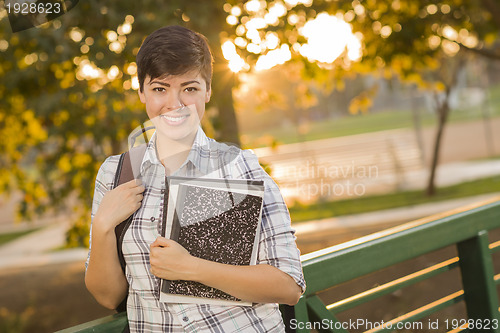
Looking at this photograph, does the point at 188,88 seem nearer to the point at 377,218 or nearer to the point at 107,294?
the point at 107,294

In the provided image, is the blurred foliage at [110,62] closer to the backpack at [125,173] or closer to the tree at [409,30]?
the tree at [409,30]

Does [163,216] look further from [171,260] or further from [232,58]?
[232,58]

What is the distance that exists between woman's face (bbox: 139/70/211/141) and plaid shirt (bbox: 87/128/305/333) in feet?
0.16

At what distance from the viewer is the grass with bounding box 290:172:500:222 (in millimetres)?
10953

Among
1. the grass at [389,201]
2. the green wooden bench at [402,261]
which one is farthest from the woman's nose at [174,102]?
the grass at [389,201]

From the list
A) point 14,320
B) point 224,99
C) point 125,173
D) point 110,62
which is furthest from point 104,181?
point 14,320

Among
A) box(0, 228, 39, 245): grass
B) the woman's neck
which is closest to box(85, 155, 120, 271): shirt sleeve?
the woman's neck

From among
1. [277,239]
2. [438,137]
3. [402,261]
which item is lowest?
[438,137]

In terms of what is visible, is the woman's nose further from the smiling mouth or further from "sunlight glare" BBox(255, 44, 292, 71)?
"sunlight glare" BBox(255, 44, 292, 71)

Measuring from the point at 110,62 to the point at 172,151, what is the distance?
1.94 metres

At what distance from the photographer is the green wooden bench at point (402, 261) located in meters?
1.94

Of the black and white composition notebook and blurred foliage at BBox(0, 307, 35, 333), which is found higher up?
the black and white composition notebook

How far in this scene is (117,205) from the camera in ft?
4.47

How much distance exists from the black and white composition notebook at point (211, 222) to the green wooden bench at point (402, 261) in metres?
0.31
